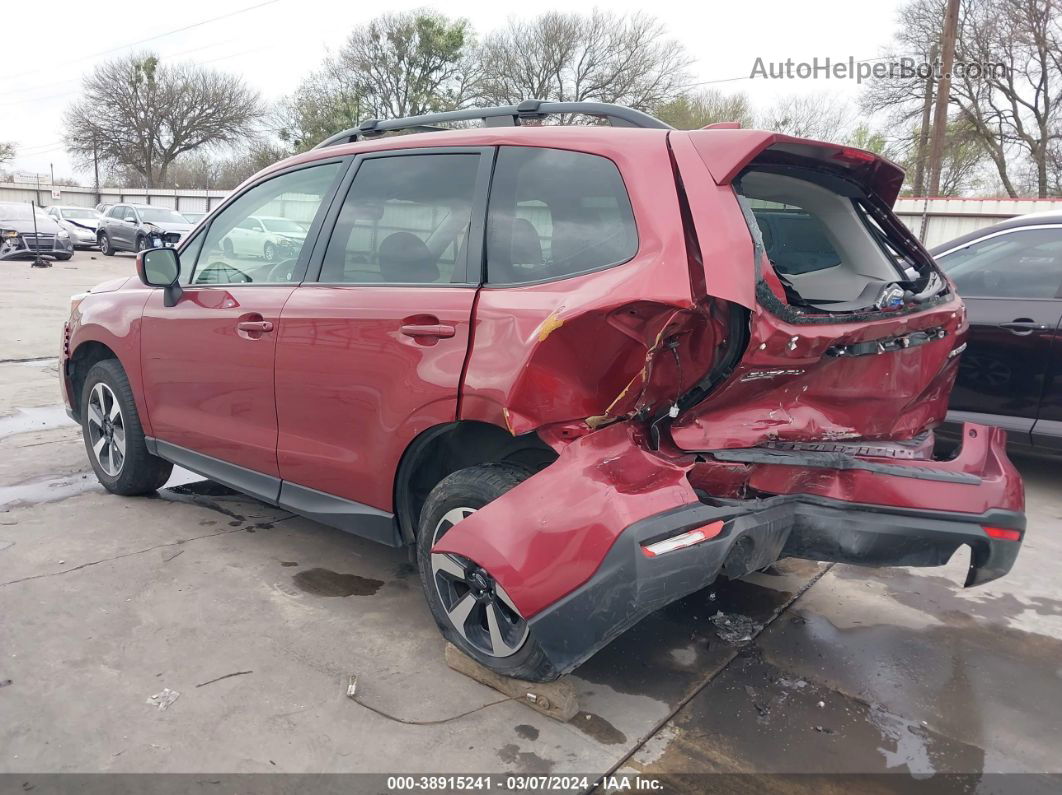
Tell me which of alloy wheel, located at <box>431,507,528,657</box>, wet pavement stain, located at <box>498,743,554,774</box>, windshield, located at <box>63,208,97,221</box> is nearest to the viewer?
wet pavement stain, located at <box>498,743,554,774</box>

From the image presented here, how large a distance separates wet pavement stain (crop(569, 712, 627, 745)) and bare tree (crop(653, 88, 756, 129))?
27.2 m

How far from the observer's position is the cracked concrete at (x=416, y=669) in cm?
245

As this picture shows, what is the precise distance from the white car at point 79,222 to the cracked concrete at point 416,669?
2785cm

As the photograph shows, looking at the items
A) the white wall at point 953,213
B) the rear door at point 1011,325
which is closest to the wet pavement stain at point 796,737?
the rear door at point 1011,325

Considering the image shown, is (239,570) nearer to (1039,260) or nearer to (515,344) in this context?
(515,344)

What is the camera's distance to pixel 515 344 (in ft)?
8.38

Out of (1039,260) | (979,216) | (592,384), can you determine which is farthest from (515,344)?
(979,216)

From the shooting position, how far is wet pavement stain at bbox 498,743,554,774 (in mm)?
2373

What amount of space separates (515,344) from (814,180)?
4.33 feet

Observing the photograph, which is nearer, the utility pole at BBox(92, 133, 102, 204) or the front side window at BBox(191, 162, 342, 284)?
the front side window at BBox(191, 162, 342, 284)

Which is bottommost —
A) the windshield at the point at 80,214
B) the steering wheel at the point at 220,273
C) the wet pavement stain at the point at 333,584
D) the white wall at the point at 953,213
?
the wet pavement stain at the point at 333,584

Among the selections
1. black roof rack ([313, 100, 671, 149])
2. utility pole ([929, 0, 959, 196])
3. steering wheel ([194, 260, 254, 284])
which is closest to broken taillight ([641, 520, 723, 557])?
black roof rack ([313, 100, 671, 149])

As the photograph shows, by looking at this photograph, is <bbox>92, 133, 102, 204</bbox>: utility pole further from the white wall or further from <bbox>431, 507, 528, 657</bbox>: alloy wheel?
<bbox>431, 507, 528, 657</bbox>: alloy wheel

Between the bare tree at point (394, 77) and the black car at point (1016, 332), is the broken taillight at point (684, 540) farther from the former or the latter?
the bare tree at point (394, 77)
